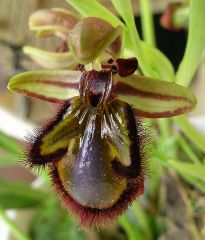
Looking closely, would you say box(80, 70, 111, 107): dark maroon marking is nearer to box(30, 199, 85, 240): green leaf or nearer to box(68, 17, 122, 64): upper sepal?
box(68, 17, 122, 64): upper sepal

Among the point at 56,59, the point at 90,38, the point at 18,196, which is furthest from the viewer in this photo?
the point at 18,196

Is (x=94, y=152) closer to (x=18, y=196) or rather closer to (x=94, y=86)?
(x=94, y=86)

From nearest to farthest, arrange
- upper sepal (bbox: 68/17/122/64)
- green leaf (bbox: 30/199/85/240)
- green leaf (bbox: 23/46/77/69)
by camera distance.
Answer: upper sepal (bbox: 68/17/122/64), green leaf (bbox: 23/46/77/69), green leaf (bbox: 30/199/85/240)

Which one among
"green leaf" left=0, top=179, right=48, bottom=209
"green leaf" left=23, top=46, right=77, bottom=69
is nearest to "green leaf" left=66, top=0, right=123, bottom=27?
"green leaf" left=23, top=46, right=77, bottom=69

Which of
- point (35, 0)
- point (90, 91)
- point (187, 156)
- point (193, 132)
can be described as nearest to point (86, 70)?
point (90, 91)

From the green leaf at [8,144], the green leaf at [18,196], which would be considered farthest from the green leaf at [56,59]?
the green leaf at [18,196]

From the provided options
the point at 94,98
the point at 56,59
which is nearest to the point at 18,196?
the point at 56,59

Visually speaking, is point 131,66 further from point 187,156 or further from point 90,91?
point 187,156
